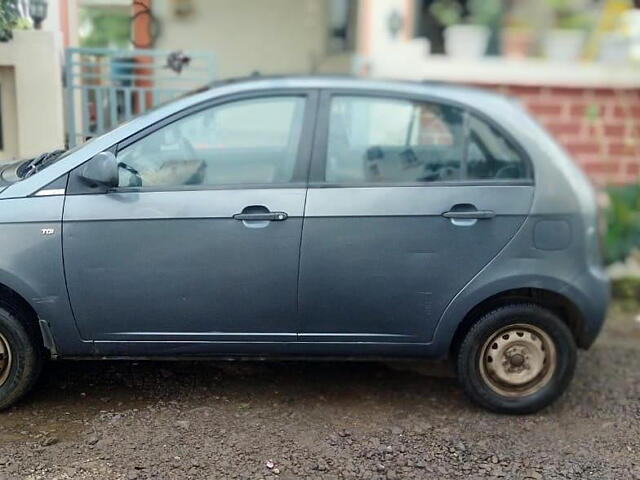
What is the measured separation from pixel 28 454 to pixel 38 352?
22.0 inches

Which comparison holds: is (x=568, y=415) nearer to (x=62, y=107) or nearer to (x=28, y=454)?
(x=28, y=454)

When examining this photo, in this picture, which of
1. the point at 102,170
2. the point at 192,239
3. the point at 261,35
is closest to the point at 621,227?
the point at 192,239

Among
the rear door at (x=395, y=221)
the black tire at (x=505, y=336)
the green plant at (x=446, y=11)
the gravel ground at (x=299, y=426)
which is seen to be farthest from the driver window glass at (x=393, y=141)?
the green plant at (x=446, y=11)

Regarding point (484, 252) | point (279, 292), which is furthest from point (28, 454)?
point (484, 252)

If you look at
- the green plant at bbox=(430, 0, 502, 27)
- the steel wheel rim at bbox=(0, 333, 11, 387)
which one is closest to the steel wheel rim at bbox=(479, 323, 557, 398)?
the steel wheel rim at bbox=(0, 333, 11, 387)

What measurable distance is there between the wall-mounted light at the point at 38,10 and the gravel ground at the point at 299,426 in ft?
7.96

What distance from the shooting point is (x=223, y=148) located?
3.85 meters

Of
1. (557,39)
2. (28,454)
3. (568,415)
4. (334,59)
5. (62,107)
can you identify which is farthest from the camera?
(334,59)

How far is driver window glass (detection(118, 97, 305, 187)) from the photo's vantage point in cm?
376

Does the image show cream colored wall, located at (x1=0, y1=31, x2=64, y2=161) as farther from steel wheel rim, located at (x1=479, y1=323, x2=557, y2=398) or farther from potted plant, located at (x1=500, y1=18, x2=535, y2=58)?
potted plant, located at (x1=500, y1=18, x2=535, y2=58)

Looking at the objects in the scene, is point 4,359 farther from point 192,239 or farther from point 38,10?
point 38,10

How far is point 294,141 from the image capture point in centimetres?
383

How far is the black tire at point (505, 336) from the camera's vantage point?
3.89 meters

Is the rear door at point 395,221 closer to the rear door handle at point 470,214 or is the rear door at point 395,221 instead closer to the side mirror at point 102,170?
the rear door handle at point 470,214
